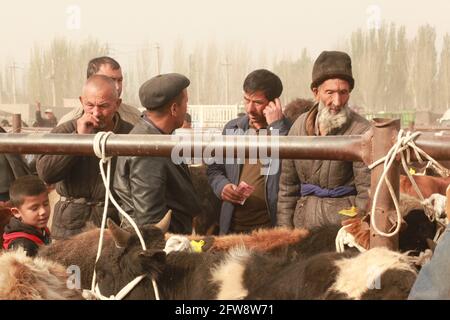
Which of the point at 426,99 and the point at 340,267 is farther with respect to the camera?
the point at 426,99

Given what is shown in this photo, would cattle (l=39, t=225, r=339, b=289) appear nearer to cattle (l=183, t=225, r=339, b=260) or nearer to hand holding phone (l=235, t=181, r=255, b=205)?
cattle (l=183, t=225, r=339, b=260)

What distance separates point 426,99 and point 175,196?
37.2 m

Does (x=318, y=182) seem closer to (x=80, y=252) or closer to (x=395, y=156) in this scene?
(x=80, y=252)

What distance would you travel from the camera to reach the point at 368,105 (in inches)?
1542

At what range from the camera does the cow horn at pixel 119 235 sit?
243cm

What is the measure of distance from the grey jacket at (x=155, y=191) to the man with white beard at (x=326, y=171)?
638 mm

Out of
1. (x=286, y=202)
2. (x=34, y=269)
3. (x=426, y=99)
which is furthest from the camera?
(x=426, y=99)

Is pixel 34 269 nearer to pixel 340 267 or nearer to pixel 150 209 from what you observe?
pixel 150 209

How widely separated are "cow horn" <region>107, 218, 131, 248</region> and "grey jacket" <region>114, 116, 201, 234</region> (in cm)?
51

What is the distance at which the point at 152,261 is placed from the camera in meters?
2.39

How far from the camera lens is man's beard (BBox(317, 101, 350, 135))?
3.69 meters

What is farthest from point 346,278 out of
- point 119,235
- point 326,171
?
point 326,171

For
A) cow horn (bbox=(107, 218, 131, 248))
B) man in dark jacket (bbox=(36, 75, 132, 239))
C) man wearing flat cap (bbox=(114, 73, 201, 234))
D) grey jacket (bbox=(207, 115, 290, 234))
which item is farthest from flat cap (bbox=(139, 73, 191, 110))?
cow horn (bbox=(107, 218, 131, 248))
